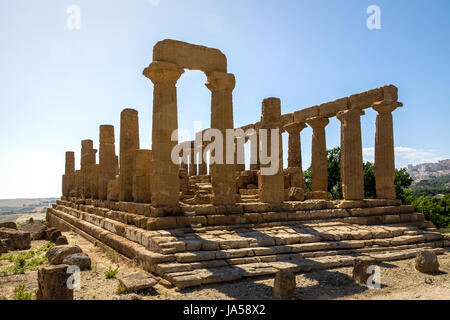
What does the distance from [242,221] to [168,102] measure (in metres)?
4.63

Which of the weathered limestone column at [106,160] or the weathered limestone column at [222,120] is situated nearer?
the weathered limestone column at [222,120]

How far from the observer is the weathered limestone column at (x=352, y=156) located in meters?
15.9

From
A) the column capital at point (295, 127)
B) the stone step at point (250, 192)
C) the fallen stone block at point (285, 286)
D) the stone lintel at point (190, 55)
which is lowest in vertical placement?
the fallen stone block at point (285, 286)

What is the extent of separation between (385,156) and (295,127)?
5.27 metres


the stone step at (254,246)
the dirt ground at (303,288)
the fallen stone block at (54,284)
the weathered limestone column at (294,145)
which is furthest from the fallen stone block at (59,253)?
the weathered limestone column at (294,145)

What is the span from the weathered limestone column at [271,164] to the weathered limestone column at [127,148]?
5.32 m

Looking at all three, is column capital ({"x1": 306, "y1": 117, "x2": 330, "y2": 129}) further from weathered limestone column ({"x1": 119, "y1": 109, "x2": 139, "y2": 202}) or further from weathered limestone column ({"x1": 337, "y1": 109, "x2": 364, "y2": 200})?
weathered limestone column ({"x1": 119, "y1": 109, "x2": 139, "y2": 202})

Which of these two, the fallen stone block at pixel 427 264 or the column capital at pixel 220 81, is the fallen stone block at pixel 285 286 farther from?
the column capital at pixel 220 81

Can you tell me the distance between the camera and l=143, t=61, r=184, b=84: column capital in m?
11.5

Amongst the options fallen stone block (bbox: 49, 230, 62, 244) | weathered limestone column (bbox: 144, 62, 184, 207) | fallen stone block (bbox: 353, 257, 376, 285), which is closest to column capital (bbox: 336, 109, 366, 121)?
weathered limestone column (bbox: 144, 62, 184, 207)

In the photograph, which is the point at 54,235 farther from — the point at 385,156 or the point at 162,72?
the point at 385,156
